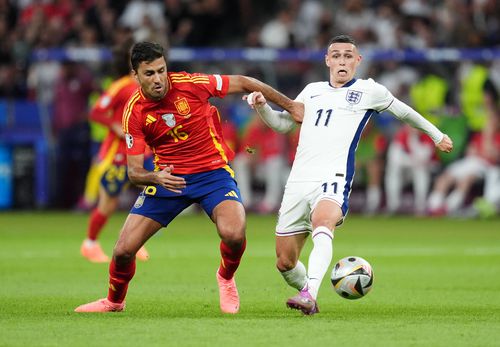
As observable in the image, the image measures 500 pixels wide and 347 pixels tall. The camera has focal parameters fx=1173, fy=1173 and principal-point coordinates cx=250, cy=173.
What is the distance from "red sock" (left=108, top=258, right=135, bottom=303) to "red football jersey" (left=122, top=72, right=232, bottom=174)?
0.87m

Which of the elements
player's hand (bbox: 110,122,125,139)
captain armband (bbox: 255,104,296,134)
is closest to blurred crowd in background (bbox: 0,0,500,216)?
player's hand (bbox: 110,122,125,139)

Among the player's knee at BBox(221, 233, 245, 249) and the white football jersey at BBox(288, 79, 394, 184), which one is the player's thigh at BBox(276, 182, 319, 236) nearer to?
the white football jersey at BBox(288, 79, 394, 184)

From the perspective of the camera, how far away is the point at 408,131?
22.4 metres

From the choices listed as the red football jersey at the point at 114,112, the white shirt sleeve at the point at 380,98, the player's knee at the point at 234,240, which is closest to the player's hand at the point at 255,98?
the white shirt sleeve at the point at 380,98

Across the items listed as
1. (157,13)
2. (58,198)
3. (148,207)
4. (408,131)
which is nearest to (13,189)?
(58,198)

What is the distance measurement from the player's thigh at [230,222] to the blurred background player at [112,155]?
4.70 metres

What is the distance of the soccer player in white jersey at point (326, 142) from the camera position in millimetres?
9719

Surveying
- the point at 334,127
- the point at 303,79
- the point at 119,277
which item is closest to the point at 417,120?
the point at 334,127

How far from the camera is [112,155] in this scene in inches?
571

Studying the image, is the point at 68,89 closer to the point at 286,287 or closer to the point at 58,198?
the point at 58,198

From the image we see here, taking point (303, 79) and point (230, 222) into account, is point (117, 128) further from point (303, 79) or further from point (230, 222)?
point (303, 79)

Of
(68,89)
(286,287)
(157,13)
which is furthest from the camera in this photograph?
(157,13)

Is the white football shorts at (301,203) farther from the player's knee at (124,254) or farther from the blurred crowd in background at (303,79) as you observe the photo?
the blurred crowd in background at (303,79)

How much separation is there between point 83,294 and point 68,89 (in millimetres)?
13138
